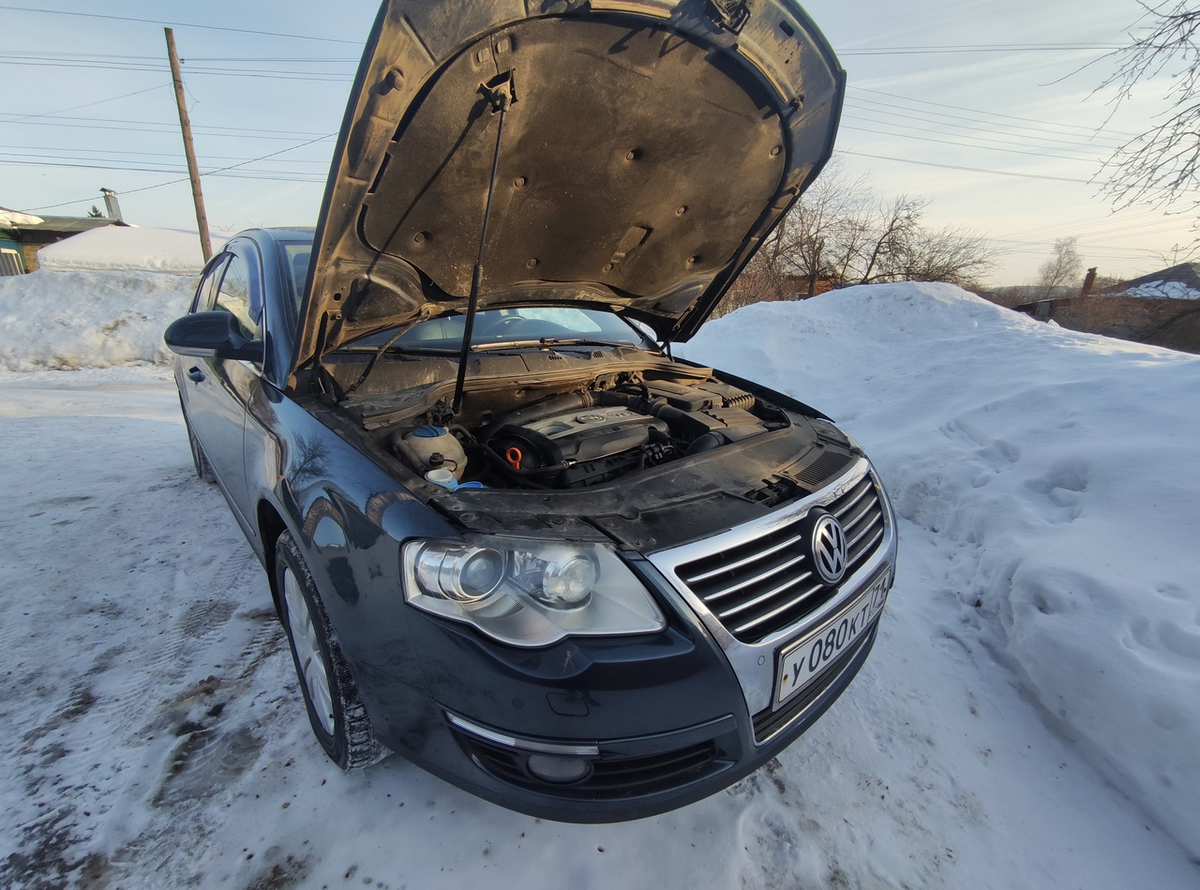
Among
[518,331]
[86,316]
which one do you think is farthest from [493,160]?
[86,316]

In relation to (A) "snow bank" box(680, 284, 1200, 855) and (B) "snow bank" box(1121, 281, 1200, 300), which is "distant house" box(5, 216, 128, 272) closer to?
(A) "snow bank" box(680, 284, 1200, 855)

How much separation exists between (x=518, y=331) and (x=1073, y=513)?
3106 millimetres

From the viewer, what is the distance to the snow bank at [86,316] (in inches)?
376

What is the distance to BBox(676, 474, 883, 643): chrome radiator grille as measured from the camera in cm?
129

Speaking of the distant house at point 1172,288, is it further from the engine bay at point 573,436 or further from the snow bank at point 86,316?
the snow bank at point 86,316

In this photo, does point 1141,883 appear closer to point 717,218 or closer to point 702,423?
point 702,423

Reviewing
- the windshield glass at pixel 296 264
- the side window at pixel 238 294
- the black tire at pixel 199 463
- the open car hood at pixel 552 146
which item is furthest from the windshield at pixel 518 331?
the black tire at pixel 199 463

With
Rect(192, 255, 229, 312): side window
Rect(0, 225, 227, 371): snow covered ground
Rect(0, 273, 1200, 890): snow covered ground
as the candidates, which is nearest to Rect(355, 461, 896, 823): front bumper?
Rect(0, 273, 1200, 890): snow covered ground

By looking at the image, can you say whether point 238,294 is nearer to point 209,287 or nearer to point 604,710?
point 209,287

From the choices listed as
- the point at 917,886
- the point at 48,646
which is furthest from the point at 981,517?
the point at 48,646

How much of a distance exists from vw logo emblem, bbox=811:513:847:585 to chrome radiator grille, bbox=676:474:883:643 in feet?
0.10

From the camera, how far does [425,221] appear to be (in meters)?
1.92

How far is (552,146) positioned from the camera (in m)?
1.97

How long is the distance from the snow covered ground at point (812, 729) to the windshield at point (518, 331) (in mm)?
1398
